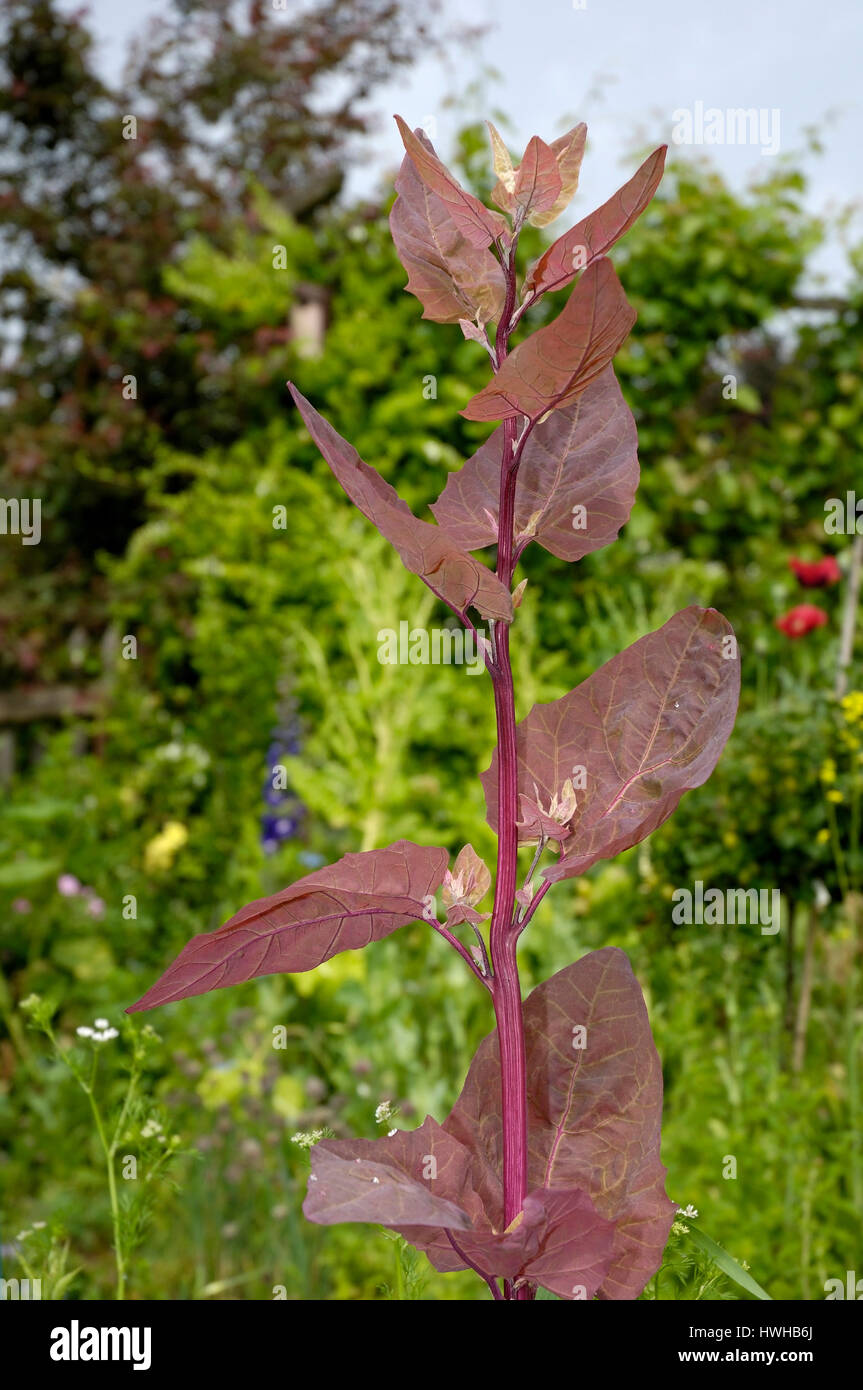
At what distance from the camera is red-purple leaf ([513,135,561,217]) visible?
57cm

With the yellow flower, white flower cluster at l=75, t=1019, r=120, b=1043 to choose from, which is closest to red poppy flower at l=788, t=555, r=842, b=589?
the yellow flower

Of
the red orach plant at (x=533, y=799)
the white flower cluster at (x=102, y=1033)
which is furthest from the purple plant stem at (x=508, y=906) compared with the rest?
the white flower cluster at (x=102, y=1033)

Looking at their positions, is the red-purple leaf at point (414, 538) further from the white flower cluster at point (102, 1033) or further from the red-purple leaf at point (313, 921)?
the white flower cluster at point (102, 1033)

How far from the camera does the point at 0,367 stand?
16.7 ft

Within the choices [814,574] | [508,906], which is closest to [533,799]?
[508,906]

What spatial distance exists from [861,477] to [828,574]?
1.36 metres

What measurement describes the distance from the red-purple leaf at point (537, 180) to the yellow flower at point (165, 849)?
318 cm

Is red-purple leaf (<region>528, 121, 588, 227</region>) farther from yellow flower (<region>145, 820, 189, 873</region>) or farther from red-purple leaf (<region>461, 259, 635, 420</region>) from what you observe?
yellow flower (<region>145, 820, 189, 873</region>)

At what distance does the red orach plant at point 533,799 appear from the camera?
0.53 metres

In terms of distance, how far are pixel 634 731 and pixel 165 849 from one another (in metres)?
3.13

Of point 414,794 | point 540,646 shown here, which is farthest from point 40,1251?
point 540,646

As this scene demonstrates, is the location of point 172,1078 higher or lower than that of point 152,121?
lower

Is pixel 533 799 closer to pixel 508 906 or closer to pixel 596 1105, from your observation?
pixel 508 906
